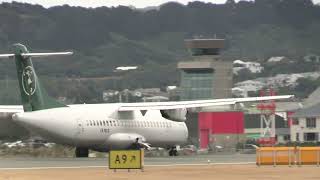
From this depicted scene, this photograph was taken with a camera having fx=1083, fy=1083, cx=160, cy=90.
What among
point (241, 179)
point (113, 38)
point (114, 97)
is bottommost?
point (241, 179)

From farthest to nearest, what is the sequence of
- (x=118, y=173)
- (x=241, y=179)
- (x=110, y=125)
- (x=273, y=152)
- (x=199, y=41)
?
(x=199, y=41)
(x=110, y=125)
(x=273, y=152)
(x=118, y=173)
(x=241, y=179)

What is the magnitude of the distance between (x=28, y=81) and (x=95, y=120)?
4907mm

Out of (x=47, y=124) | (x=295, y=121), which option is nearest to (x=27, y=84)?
(x=47, y=124)

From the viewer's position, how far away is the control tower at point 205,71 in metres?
137

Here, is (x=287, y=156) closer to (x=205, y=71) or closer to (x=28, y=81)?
(x=28, y=81)

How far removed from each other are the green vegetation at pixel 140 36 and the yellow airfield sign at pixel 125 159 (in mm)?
111074

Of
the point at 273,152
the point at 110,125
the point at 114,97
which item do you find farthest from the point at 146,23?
the point at 273,152

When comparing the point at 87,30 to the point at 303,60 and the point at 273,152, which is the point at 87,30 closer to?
the point at 303,60

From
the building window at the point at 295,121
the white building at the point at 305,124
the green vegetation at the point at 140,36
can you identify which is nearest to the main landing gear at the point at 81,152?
the white building at the point at 305,124

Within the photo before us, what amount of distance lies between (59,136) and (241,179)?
19736 mm

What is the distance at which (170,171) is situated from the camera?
46062mm

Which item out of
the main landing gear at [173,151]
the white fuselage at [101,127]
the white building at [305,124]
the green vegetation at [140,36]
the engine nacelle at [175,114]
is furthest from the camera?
the green vegetation at [140,36]

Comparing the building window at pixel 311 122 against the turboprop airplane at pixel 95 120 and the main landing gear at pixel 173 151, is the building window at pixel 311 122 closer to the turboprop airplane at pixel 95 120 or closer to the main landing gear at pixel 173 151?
the turboprop airplane at pixel 95 120

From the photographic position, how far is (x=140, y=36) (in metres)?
194
